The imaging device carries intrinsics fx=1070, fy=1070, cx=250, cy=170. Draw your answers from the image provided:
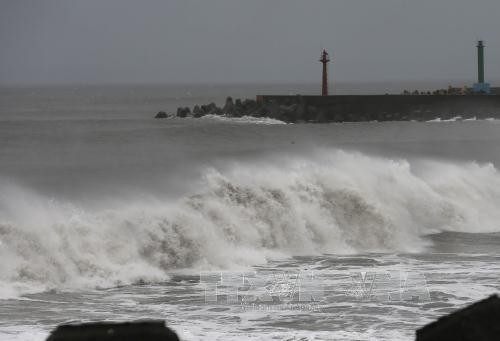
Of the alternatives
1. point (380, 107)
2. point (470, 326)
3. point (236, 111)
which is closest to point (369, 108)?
point (380, 107)

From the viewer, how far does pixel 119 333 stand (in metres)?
3.58

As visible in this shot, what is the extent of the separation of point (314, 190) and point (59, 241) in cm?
656

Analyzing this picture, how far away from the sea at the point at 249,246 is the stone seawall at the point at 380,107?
952 inches

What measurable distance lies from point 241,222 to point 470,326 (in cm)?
1425

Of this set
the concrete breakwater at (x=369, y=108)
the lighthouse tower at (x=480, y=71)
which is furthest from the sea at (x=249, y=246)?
the lighthouse tower at (x=480, y=71)

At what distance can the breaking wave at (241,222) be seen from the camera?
14531 mm

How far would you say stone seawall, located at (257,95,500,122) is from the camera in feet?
182

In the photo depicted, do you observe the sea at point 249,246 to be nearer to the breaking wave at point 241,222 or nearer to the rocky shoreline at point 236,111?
the breaking wave at point 241,222

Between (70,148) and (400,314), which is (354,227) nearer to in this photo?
(400,314)

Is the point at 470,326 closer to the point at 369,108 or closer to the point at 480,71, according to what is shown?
the point at 369,108

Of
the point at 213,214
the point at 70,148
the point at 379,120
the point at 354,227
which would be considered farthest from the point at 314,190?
the point at 379,120

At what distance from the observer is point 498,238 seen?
19.5 metres

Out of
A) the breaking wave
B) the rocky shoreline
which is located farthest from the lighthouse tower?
the breaking wave

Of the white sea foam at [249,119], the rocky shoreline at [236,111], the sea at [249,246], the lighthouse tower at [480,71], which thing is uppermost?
the lighthouse tower at [480,71]
